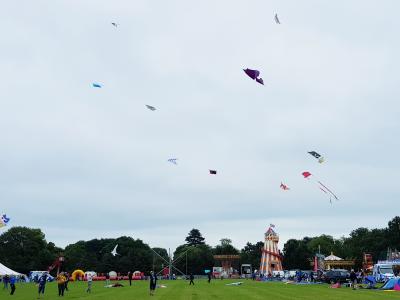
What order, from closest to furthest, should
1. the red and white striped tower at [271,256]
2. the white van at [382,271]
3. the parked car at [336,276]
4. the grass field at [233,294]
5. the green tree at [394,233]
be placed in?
the grass field at [233,294]
the white van at [382,271]
the parked car at [336,276]
the red and white striped tower at [271,256]
the green tree at [394,233]

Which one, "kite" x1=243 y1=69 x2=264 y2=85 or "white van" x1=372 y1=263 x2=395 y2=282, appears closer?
"kite" x1=243 y1=69 x2=264 y2=85

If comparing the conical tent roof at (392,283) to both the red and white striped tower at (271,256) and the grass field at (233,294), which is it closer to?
the grass field at (233,294)

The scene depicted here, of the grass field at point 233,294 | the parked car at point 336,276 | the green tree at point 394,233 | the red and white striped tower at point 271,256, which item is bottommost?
the grass field at point 233,294

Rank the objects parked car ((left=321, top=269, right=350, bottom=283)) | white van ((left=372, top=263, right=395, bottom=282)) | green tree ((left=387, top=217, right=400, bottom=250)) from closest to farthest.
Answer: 1. white van ((left=372, top=263, right=395, bottom=282))
2. parked car ((left=321, top=269, right=350, bottom=283))
3. green tree ((left=387, top=217, right=400, bottom=250))

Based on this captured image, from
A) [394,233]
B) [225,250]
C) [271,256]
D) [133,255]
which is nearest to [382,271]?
[271,256]

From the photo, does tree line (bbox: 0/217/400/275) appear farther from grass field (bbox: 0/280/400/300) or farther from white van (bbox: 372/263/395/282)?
grass field (bbox: 0/280/400/300)

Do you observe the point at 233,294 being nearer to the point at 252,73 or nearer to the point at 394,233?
the point at 252,73

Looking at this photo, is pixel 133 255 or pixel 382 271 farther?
pixel 133 255

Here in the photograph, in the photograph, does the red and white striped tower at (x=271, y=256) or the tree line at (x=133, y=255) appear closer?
the red and white striped tower at (x=271, y=256)

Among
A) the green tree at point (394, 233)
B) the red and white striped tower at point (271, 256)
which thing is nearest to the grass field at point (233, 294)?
the red and white striped tower at point (271, 256)

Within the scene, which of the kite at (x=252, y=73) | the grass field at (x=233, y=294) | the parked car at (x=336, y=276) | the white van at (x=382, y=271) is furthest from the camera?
the parked car at (x=336, y=276)

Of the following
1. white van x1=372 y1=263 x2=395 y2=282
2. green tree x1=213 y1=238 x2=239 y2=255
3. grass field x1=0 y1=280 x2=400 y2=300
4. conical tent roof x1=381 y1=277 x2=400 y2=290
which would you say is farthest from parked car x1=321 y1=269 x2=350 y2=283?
green tree x1=213 y1=238 x2=239 y2=255

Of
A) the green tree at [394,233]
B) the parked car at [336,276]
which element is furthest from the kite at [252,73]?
the green tree at [394,233]

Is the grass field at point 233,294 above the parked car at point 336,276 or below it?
below
